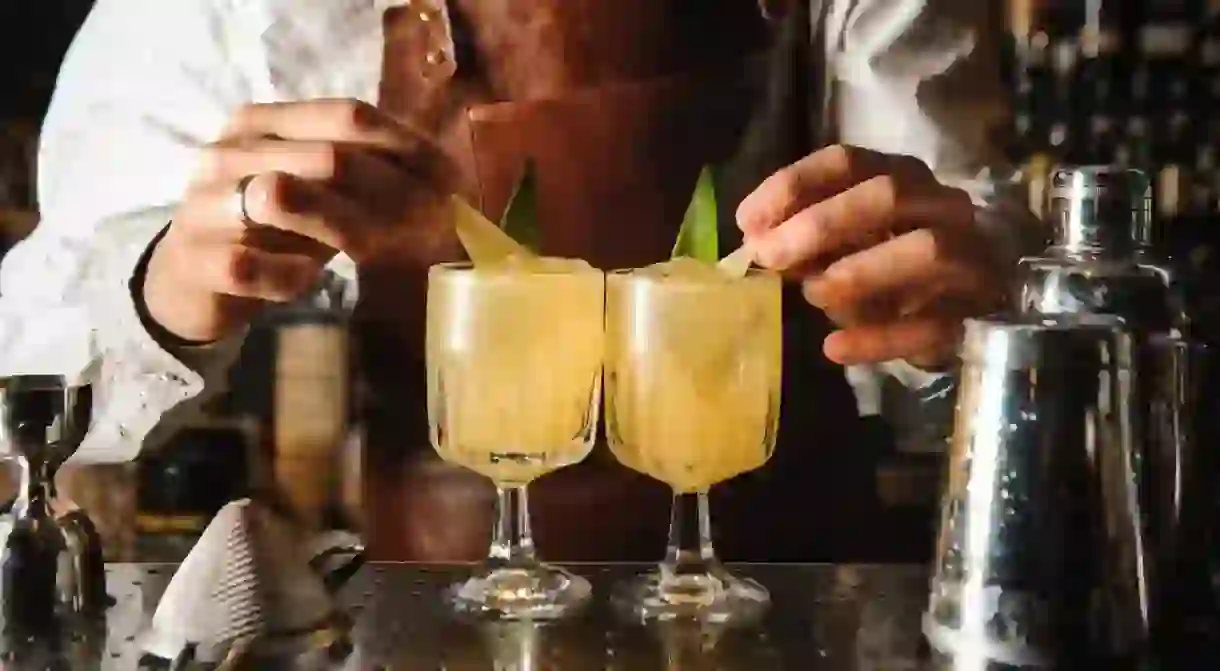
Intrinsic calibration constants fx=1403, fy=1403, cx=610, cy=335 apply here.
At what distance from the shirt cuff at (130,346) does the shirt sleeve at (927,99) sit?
1.55 feet

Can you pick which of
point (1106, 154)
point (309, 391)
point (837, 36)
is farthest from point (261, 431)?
point (1106, 154)

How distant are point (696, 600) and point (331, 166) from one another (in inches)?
14.9

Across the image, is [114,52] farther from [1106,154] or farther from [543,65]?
[1106,154]

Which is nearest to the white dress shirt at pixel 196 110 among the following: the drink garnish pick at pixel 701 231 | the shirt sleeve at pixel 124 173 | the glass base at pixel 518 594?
the shirt sleeve at pixel 124 173

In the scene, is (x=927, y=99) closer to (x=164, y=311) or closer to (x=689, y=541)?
(x=689, y=541)

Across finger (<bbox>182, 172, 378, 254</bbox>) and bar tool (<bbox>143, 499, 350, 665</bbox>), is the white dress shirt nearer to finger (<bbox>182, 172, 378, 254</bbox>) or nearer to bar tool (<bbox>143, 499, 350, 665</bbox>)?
finger (<bbox>182, 172, 378, 254</bbox>)

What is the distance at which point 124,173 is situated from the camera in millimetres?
1016

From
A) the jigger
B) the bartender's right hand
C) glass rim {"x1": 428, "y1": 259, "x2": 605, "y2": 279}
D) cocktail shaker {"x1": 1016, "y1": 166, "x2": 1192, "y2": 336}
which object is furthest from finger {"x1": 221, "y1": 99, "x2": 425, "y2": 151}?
cocktail shaker {"x1": 1016, "y1": 166, "x2": 1192, "y2": 336}

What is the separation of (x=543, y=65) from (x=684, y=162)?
0.12 meters

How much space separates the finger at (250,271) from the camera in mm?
988

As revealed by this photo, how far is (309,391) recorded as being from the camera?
102 cm

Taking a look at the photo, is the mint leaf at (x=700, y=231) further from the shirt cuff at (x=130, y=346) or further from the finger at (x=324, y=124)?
the shirt cuff at (x=130, y=346)

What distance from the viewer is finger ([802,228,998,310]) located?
3.16 feet

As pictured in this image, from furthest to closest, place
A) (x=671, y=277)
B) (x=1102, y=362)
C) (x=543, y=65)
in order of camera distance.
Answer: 1. (x=543, y=65)
2. (x=671, y=277)
3. (x=1102, y=362)
